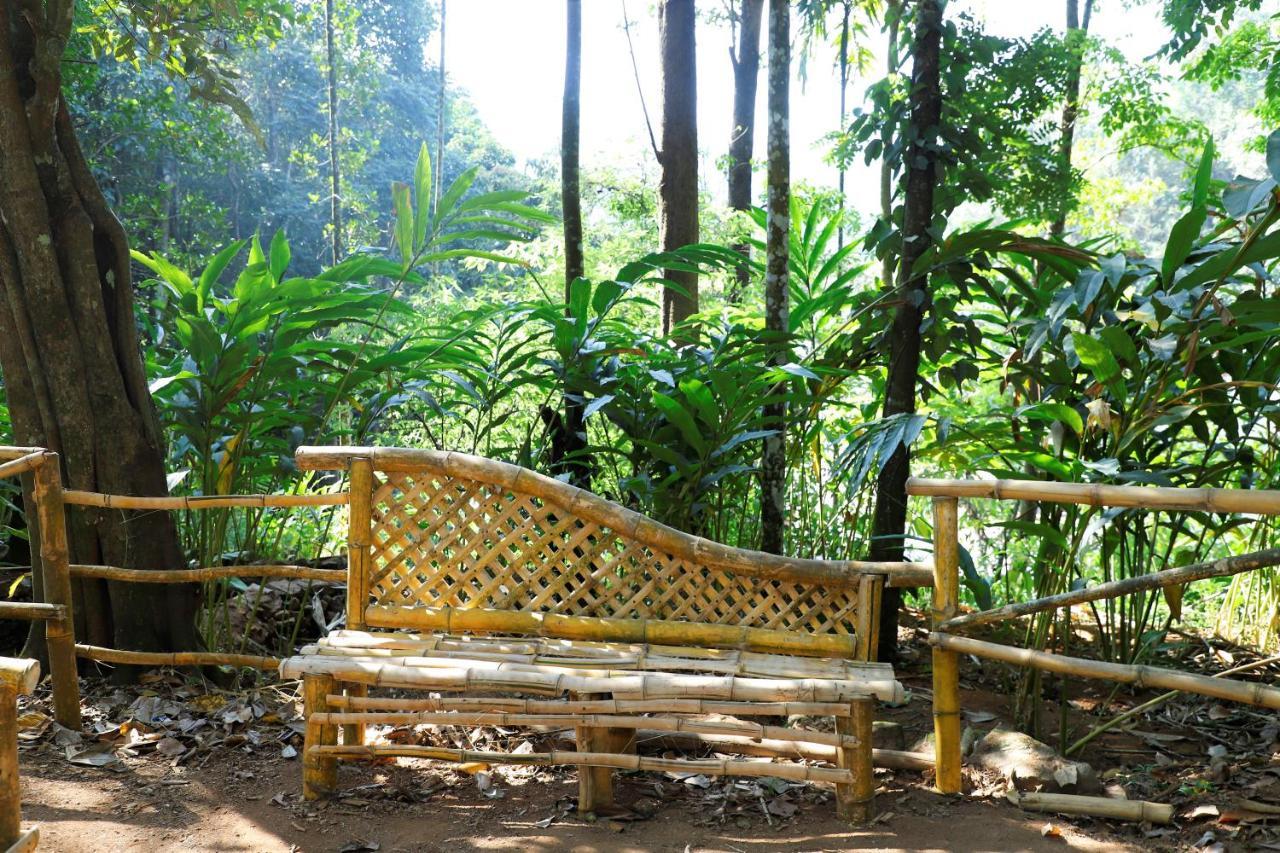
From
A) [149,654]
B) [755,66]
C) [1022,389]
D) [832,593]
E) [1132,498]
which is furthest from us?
[755,66]

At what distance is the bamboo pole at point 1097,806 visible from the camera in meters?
2.10

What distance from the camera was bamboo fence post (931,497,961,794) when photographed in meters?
2.25

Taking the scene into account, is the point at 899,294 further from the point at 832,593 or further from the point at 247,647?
the point at 247,647

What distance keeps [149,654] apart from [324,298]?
3.50 ft

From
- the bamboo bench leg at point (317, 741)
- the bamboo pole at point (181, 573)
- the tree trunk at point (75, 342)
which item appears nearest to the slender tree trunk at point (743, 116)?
the tree trunk at point (75, 342)

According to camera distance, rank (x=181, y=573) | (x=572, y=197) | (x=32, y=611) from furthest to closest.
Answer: (x=572, y=197)
(x=181, y=573)
(x=32, y=611)

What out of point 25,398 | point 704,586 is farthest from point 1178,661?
point 25,398

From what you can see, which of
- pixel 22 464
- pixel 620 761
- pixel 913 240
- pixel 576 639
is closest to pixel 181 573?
pixel 22 464

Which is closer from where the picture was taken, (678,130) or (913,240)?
(913,240)

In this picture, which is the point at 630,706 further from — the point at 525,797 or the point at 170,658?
the point at 170,658

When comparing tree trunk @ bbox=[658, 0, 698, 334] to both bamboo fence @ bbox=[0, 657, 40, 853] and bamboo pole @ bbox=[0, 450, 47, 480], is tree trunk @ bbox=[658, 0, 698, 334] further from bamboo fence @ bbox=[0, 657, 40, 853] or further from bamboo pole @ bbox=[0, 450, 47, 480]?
bamboo fence @ bbox=[0, 657, 40, 853]

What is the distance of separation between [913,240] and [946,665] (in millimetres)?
1145

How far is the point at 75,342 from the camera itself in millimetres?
2859

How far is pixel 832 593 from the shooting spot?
2412 mm
